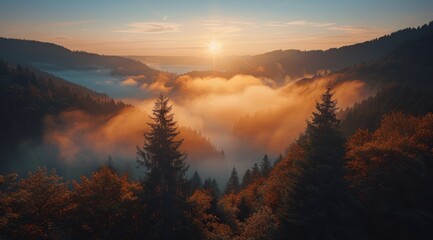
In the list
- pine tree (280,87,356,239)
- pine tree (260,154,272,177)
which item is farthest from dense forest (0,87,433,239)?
pine tree (260,154,272,177)

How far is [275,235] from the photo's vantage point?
28.3 meters

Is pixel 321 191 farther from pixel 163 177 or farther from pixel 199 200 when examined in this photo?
pixel 163 177

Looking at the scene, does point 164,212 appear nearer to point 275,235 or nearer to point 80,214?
point 80,214

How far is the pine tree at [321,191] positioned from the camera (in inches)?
1006

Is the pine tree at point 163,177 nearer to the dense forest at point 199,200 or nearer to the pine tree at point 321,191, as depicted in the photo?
the dense forest at point 199,200

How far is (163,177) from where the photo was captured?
90.1ft

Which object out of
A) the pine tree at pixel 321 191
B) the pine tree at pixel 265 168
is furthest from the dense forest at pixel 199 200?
the pine tree at pixel 265 168

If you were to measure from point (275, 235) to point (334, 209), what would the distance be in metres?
5.44

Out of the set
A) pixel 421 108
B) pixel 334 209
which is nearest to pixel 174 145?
pixel 334 209

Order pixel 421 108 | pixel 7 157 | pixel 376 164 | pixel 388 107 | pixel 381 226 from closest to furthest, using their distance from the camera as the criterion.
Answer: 1. pixel 381 226
2. pixel 376 164
3. pixel 421 108
4. pixel 388 107
5. pixel 7 157

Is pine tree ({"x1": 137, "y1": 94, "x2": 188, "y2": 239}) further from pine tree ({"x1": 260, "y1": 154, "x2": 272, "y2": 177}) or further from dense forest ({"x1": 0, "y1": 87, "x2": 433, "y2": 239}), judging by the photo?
pine tree ({"x1": 260, "y1": 154, "x2": 272, "y2": 177})

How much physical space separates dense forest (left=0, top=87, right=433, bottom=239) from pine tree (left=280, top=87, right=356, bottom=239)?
2.9 inches

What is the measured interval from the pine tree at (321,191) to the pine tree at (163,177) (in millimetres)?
8685

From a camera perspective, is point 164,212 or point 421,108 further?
point 421,108
